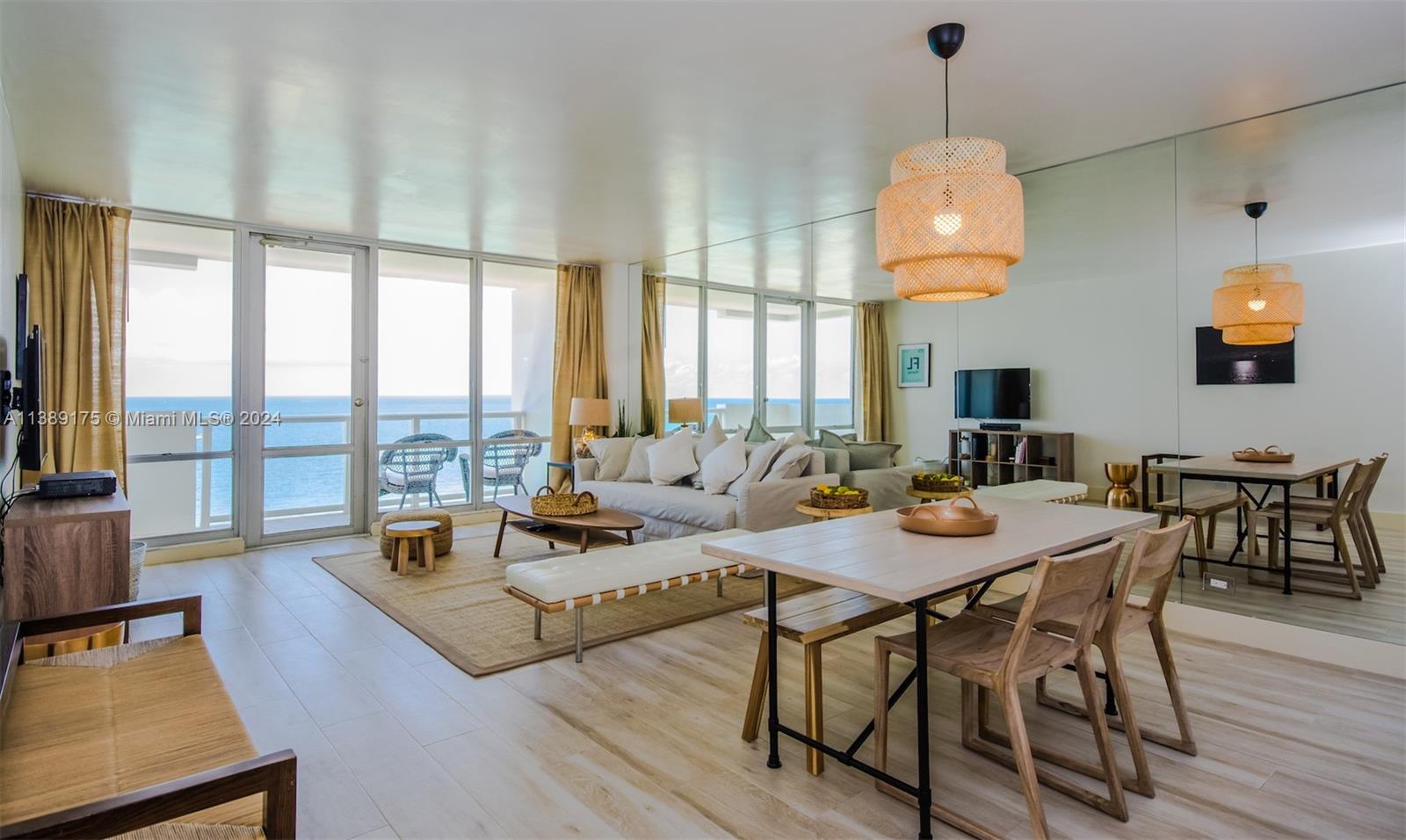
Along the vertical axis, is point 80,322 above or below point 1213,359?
above

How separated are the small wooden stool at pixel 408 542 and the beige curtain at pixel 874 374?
3205 millimetres

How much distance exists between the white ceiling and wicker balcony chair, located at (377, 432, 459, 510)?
236 cm

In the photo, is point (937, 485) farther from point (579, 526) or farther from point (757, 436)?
point (579, 526)

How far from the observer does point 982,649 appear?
6.78 feet

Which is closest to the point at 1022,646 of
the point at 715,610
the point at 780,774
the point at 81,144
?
the point at 780,774

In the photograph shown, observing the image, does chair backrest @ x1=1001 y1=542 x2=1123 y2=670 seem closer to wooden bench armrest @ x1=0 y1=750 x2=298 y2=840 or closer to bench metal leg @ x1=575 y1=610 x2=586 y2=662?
wooden bench armrest @ x1=0 y1=750 x2=298 y2=840

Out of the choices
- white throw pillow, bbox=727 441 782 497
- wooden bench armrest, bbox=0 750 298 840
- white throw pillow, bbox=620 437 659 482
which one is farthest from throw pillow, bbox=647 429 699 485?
wooden bench armrest, bbox=0 750 298 840

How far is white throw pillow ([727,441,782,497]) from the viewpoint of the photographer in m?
5.01

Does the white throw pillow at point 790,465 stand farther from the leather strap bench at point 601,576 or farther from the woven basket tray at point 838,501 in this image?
the leather strap bench at point 601,576

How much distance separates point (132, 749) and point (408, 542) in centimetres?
322

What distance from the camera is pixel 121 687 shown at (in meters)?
1.95

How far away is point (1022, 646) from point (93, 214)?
5.94m

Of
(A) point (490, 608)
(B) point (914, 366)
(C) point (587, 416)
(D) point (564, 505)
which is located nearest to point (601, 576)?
(A) point (490, 608)

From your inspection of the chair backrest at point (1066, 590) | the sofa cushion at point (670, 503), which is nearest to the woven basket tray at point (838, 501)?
the sofa cushion at point (670, 503)
